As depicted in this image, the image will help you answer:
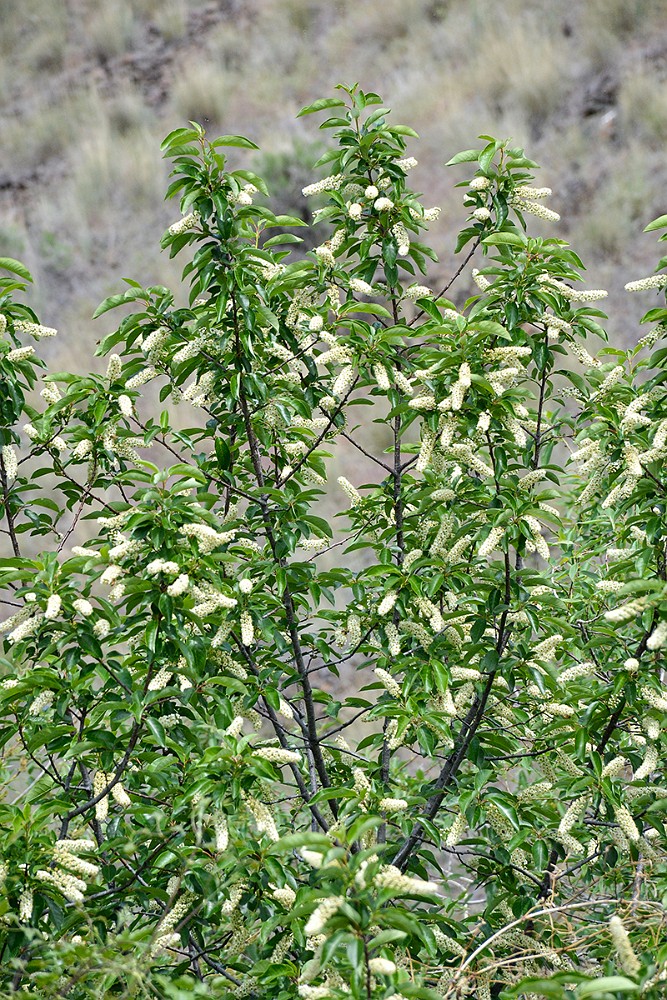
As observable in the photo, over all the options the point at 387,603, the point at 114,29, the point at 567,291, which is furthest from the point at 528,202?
the point at 114,29

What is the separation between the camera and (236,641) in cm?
301

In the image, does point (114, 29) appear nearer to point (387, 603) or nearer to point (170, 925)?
point (387, 603)

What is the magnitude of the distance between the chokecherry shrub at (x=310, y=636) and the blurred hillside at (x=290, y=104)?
6.50 m

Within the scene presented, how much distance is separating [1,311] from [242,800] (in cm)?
159

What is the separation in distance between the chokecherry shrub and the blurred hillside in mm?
6504

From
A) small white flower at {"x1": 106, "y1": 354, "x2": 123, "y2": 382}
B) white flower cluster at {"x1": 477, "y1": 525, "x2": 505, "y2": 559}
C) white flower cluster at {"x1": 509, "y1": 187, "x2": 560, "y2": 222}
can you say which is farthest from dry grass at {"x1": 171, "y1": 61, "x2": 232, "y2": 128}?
white flower cluster at {"x1": 477, "y1": 525, "x2": 505, "y2": 559}

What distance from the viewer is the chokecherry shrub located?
2.50m

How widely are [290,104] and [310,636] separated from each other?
1226cm

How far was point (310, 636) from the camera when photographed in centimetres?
340

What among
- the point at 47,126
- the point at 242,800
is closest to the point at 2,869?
the point at 242,800

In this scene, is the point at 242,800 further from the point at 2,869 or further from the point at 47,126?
the point at 47,126

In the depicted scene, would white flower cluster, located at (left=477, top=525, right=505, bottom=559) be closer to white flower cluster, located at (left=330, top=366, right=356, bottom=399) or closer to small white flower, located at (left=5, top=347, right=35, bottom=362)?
white flower cluster, located at (left=330, top=366, right=356, bottom=399)

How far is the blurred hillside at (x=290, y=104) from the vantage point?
1070 cm

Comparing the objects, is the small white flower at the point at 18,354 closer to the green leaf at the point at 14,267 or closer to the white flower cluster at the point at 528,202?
the green leaf at the point at 14,267
